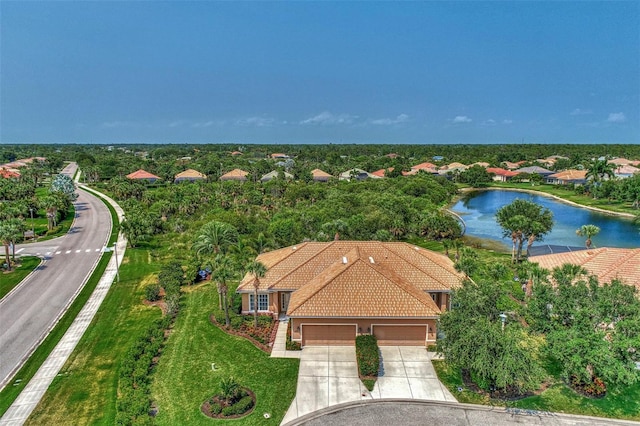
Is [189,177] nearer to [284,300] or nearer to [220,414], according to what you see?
[284,300]

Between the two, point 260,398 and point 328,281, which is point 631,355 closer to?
point 328,281

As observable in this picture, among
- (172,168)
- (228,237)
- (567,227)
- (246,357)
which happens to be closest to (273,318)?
(246,357)

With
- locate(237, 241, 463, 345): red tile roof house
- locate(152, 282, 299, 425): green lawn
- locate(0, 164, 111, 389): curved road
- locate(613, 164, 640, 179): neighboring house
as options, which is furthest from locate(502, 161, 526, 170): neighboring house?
locate(152, 282, 299, 425): green lawn

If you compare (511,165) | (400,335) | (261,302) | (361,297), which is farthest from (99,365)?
(511,165)

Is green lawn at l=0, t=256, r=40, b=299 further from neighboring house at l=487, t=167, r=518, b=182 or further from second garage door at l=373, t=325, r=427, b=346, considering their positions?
neighboring house at l=487, t=167, r=518, b=182

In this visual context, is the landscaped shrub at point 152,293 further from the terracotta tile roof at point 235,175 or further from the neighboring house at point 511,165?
the neighboring house at point 511,165

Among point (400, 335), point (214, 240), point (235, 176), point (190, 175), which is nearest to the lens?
point (400, 335)
